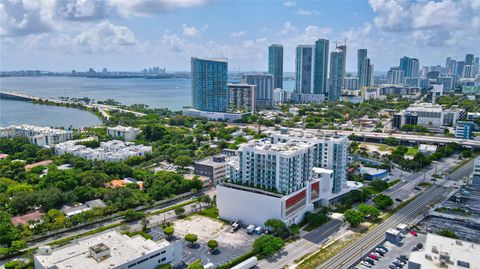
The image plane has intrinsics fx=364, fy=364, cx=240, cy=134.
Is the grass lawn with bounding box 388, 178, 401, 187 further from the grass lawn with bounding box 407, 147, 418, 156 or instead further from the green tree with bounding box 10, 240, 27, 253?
the green tree with bounding box 10, 240, 27, 253

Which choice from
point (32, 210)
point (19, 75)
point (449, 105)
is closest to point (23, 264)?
point (32, 210)

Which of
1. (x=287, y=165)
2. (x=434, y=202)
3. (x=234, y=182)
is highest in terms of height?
(x=287, y=165)

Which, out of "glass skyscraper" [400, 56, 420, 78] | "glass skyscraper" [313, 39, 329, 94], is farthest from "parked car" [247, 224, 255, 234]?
"glass skyscraper" [400, 56, 420, 78]

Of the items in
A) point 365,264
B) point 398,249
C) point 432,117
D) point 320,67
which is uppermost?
point 320,67

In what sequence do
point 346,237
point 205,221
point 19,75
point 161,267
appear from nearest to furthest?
1. point 161,267
2. point 346,237
3. point 205,221
4. point 19,75

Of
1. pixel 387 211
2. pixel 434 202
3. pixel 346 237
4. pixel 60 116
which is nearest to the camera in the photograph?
pixel 346 237

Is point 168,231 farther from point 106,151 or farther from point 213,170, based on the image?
point 106,151

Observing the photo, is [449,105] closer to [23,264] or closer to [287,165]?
[287,165]

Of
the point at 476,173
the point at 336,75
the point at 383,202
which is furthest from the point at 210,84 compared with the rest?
the point at 383,202
